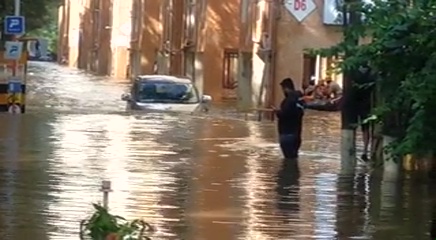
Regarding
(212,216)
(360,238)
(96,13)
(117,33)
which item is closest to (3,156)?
(212,216)

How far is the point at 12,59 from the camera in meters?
35.5

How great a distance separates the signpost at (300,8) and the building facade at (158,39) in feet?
41.5

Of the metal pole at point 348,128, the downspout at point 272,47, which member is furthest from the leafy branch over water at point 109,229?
the downspout at point 272,47

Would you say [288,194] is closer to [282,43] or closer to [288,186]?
[288,186]

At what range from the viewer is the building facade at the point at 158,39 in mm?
53250

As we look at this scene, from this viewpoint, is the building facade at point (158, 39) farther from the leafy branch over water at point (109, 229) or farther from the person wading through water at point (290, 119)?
the leafy branch over water at point (109, 229)

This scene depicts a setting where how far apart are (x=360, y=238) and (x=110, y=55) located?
Answer: 80.6 metres

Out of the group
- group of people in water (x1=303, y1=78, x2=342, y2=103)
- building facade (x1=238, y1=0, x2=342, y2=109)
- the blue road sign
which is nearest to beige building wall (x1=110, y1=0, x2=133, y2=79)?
building facade (x1=238, y1=0, x2=342, y2=109)

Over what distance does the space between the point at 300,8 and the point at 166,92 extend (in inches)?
203

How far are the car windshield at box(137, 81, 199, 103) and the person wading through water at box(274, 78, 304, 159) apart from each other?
615 inches

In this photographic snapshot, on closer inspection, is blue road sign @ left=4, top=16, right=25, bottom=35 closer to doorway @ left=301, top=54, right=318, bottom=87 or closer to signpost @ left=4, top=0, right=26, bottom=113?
signpost @ left=4, top=0, right=26, bottom=113

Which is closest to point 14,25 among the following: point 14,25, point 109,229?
point 14,25

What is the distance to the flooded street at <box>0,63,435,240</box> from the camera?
12.7m

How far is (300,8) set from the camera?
39.0 m
